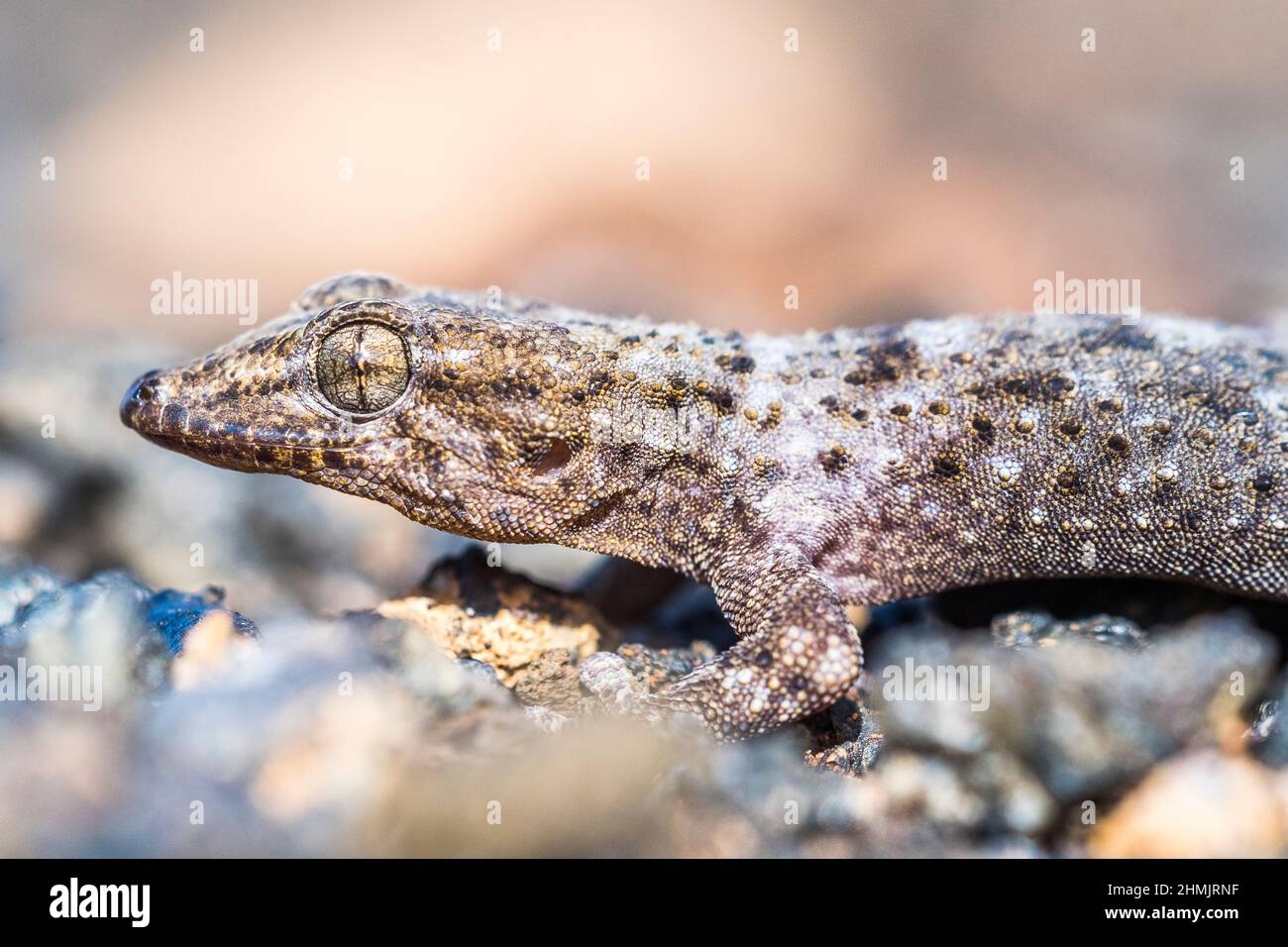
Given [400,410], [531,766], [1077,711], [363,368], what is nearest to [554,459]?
[400,410]

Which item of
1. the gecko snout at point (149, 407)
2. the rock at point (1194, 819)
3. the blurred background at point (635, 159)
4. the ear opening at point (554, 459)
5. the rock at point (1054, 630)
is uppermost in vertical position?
the blurred background at point (635, 159)

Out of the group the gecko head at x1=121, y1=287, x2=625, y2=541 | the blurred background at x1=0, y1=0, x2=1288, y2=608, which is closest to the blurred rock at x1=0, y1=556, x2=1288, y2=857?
the gecko head at x1=121, y1=287, x2=625, y2=541

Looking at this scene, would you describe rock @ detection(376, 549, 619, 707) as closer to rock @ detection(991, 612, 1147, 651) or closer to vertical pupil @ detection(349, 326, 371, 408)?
vertical pupil @ detection(349, 326, 371, 408)

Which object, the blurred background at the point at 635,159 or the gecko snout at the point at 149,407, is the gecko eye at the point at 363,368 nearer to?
the gecko snout at the point at 149,407

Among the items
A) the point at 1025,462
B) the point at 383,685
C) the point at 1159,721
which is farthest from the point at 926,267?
the point at 383,685

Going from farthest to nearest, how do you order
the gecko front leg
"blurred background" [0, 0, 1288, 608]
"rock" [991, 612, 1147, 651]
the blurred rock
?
"blurred background" [0, 0, 1288, 608]
"rock" [991, 612, 1147, 651]
the gecko front leg
the blurred rock

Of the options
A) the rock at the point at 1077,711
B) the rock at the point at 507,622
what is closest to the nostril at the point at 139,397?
the rock at the point at 507,622
